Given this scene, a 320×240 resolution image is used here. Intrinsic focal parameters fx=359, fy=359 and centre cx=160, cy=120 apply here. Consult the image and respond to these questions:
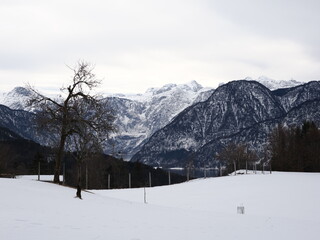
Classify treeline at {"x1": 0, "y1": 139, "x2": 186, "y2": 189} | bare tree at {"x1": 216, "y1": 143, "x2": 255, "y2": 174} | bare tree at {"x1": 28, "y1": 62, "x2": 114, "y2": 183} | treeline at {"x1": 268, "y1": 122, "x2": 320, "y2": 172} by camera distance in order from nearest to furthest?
bare tree at {"x1": 28, "y1": 62, "x2": 114, "y2": 183} → treeline at {"x1": 268, "y1": 122, "x2": 320, "y2": 172} → treeline at {"x1": 0, "y1": 139, "x2": 186, "y2": 189} → bare tree at {"x1": 216, "y1": 143, "x2": 255, "y2": 174}

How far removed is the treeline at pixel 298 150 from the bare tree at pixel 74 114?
7668cm

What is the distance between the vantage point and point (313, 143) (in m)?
102

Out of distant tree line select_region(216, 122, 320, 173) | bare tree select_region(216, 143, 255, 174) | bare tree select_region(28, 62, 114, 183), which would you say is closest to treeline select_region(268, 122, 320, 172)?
distant tree line select_region(216, 122, 320, 173)

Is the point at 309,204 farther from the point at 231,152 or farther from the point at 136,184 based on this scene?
the point at 136,184

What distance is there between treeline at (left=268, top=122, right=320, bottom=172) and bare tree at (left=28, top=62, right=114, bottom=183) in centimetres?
7668

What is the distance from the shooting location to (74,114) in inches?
1439

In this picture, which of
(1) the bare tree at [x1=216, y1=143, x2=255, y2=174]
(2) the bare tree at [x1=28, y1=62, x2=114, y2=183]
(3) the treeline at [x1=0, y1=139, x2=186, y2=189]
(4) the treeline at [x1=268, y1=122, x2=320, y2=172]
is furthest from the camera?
(1) the bare tree at [x1=216, y1=143, x2=255, y2=174]

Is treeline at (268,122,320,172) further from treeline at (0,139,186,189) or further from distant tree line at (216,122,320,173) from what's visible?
treeline at (0,139,186,189)

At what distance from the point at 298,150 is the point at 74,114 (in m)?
81.7

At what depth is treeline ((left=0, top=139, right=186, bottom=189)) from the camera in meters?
102

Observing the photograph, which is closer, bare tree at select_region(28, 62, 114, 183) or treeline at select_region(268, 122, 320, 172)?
bare tree at select_region(28, 62, 114, 183)

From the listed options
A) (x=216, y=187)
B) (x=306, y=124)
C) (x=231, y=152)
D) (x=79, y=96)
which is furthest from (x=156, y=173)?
(x=79, y=96)

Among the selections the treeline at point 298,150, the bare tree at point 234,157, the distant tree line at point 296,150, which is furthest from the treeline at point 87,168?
the treeline at point 298,150

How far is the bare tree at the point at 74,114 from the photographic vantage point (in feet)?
116
